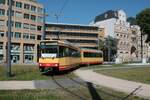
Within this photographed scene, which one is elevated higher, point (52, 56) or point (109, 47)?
point (109, 47)

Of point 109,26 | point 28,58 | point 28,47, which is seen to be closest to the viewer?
point 28,58

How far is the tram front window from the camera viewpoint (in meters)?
26.7

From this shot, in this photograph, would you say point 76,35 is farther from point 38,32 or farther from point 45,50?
point 45,50

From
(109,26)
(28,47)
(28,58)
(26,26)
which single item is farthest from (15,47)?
(109,26)

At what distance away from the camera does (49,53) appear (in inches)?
1063

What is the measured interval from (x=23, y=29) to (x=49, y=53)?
64027mm

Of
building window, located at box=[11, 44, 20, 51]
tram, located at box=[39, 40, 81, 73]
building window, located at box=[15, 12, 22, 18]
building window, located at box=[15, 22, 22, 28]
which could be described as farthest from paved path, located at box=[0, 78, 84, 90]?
building window, located at box=[15, 12, 22, 18]

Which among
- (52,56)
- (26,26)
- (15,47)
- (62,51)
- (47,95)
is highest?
(26,26)

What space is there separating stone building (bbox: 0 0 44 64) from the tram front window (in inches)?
2298

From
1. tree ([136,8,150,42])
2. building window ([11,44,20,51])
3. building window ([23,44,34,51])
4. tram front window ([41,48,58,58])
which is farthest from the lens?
building window ([23,44,34,51])

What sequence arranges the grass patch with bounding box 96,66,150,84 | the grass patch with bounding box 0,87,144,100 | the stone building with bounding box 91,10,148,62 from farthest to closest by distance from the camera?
1. the stone building with bounding box 91,10,148,62
2. the grass patch with bounding box 96,66,150,84
3. the grass patch with bounding box 0,87,144,100

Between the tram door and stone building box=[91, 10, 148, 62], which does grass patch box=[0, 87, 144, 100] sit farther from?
stone building box=[91, 10, 148, 62]

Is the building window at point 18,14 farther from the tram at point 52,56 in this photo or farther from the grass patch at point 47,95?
the grass patch at point 47,95

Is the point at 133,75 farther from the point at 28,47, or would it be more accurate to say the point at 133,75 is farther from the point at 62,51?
the point at 28,47
